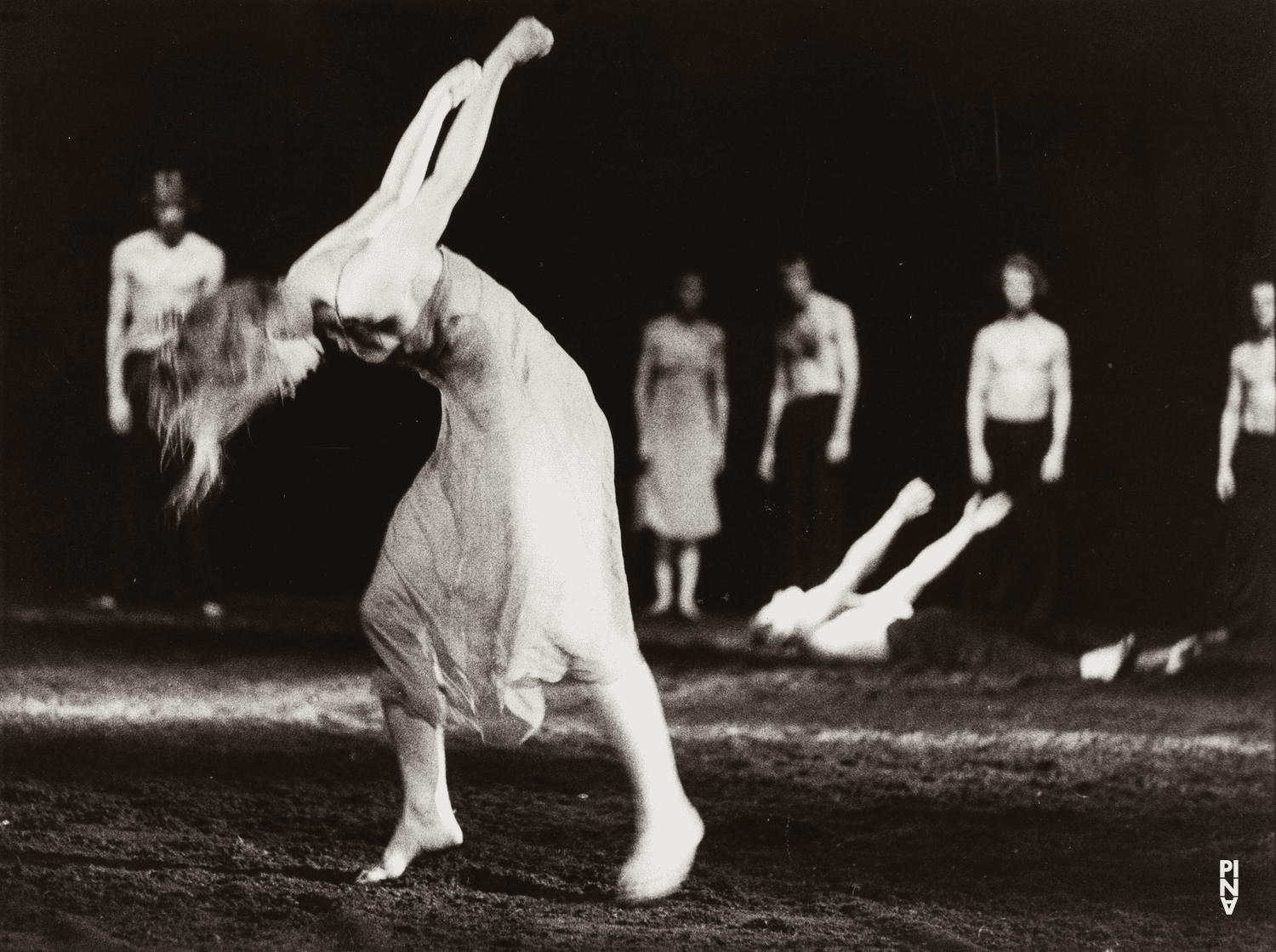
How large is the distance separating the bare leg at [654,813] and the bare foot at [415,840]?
1.56 ft

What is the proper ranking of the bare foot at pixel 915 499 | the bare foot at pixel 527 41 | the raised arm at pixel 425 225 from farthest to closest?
1. the bare foot at pixel 915 499
2. the bare foot at pixel 527 41
3. the raised arm at pixel 425 225

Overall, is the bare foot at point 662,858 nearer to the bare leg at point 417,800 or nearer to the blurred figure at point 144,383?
the bare leg at point 417,800

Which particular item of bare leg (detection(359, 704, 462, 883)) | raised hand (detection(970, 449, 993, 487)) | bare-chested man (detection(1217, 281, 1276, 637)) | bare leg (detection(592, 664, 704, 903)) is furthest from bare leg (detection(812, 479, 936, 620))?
bare leg (detection(359, 704, 462, 883))

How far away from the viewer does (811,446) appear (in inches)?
146

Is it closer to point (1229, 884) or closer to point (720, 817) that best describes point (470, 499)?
point (720, 817)

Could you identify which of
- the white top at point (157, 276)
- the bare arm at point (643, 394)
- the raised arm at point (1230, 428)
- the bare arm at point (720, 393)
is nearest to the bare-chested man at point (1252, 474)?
the raised arm at point (1230, 428)

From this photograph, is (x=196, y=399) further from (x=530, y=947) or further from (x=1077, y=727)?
(x=1077, y=727)

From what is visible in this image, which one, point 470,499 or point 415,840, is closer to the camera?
point 470,499

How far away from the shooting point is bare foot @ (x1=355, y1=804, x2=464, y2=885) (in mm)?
3678

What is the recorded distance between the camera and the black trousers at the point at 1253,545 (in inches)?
147

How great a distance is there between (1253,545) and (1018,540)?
0.65m

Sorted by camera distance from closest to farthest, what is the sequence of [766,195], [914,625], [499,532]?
1. [499,532]
2. [766,195]
3. [914,625]

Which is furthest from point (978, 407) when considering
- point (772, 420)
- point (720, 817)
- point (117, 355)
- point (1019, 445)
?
point (117, 355)

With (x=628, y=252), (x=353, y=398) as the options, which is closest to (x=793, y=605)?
(x=628, y=252)
